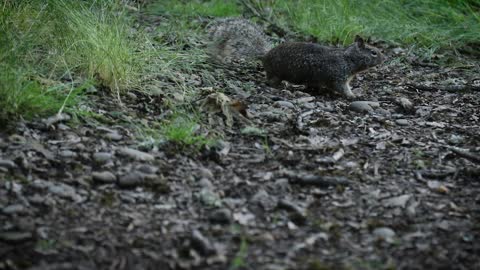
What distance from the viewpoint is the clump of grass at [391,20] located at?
269 inches

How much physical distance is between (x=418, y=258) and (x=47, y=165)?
6.28 ft

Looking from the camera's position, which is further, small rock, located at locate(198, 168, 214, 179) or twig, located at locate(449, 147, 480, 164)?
twig, located at locate(449, 147, 480, 164)

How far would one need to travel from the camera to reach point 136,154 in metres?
3.67

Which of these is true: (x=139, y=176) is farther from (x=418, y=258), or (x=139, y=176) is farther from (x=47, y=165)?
(x=418, y=258)

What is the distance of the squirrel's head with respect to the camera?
5.48 meters

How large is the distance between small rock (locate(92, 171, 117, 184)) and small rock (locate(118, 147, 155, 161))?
242mm

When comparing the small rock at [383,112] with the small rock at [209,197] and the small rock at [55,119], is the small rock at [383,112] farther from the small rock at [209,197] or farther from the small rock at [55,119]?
the small rock at [55,119]

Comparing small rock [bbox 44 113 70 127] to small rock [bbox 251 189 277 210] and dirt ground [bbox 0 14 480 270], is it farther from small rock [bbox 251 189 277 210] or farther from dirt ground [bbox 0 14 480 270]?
small rock [bbox 251 189 277 210]

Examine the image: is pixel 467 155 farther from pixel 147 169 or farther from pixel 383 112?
pixel 147 169

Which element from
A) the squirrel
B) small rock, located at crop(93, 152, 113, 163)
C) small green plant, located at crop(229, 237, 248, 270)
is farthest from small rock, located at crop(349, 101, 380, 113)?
small green plant, located at crop(229, 237, 248, 270)

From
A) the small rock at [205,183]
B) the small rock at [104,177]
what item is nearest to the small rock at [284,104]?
the small rock at [205,183]

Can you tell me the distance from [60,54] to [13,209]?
1871mm

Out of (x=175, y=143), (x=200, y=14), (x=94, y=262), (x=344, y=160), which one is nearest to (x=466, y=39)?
(x=200, y=14)

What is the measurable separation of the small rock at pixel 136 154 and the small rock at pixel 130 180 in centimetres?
24
